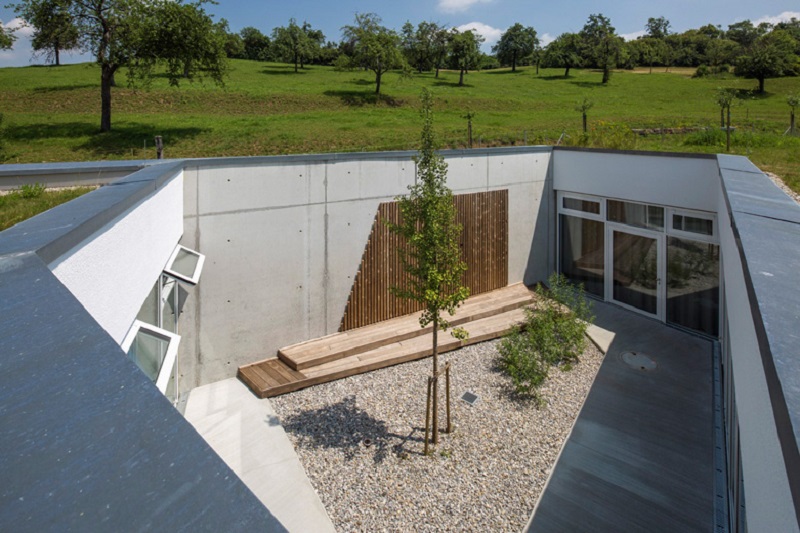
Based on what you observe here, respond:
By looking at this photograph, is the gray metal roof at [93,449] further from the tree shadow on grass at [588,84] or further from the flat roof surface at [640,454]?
the tree shadow on grass at [588,84]

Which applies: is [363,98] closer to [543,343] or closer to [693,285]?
[693,285]

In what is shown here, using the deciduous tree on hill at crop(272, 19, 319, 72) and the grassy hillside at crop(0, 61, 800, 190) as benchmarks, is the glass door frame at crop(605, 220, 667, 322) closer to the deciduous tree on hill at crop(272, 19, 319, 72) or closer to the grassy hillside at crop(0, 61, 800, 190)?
the grassy hillside at crop(0, 61, 800, 190)

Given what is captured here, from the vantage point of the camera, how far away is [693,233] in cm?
960

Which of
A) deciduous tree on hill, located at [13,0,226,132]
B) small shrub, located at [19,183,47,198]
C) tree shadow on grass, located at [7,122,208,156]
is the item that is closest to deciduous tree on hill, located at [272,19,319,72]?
tree shadow on grass, located at [7,122,208,156]

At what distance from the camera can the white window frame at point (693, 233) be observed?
9320mm

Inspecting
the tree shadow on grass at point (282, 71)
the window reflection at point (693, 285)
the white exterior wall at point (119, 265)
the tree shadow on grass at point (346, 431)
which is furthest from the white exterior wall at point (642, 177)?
the tree shadow on grass at point (282, 71)

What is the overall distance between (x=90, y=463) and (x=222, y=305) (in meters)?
7.61

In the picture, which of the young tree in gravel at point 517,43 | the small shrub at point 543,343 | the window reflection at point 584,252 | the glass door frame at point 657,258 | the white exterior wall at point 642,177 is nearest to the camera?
the small shrub at point 543,343

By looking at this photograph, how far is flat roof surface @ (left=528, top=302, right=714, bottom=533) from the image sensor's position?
5000mm

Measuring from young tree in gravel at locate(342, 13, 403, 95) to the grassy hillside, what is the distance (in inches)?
76.2

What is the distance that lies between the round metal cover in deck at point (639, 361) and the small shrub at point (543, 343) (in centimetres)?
80

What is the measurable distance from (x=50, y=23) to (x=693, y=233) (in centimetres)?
2298

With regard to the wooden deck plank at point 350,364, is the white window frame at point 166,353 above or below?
above

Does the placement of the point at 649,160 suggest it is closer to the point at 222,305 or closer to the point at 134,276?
the point at 222,305
